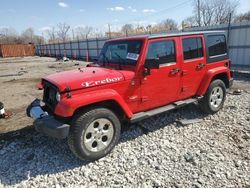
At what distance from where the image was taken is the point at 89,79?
3701 mm

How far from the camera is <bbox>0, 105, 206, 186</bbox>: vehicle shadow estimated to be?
361 centimetres

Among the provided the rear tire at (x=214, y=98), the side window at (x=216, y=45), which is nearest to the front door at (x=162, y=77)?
the rear tire at (x=214, y=98)

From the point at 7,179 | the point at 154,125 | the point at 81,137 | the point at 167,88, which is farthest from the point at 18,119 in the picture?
the point at 167,88

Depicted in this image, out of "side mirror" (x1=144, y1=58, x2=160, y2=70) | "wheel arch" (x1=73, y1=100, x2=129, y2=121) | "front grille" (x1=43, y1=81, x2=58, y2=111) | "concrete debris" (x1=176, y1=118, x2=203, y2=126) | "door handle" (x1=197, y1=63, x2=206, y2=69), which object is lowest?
"concrete debris" (x1=176, y1=118, x2=203, y2=126)

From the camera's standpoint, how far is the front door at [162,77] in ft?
14.0

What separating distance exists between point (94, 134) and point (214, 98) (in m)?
3.27

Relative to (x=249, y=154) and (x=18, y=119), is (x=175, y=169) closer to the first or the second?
(x=249, y=154)

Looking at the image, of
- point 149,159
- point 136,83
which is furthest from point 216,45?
point 149,159

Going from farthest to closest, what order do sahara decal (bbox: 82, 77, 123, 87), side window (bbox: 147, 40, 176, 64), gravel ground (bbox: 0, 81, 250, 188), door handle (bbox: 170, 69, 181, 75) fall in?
door handle (bbox: 170, 69, 181, 75) < side window (bbox: 147, 40, 176, 64) < sahara decal (bbox: 82, 77, 123, 87) < gravel ground (bbox: 0, 81, 250, 188)

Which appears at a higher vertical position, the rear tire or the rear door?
the rear door

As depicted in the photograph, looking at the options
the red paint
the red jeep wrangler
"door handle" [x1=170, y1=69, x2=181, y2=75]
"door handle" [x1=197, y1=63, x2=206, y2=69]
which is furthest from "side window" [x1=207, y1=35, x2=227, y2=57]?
"door handle" [x1=170, y1=69, x2=181, y2=75]

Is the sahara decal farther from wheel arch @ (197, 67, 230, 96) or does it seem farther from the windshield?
wheel arch @ (197, 67, 230, 96)

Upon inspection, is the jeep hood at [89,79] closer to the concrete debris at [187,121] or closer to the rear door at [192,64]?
the rear door at [192,64]

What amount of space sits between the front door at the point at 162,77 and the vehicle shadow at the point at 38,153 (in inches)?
25.4
